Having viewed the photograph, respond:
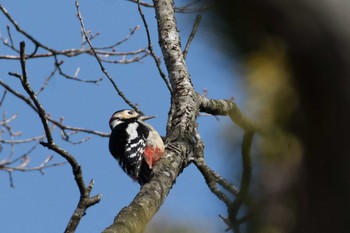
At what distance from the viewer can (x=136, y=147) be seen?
518 cm

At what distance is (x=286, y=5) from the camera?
513mm

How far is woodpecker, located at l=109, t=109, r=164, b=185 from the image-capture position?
15.1ft

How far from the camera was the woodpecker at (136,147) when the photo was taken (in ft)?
15.1

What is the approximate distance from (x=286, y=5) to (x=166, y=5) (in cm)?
373

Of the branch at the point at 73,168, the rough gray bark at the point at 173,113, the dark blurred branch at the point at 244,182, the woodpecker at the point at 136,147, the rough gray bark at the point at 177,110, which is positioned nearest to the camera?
the dark blurred branch at the point at 244,182

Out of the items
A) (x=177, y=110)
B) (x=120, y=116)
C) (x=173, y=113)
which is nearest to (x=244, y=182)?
(x=177, y=110)

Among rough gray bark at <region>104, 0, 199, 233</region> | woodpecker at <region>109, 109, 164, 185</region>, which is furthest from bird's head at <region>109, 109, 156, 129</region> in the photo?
rough gray bark at <region>104, 0, 199, 233</region>

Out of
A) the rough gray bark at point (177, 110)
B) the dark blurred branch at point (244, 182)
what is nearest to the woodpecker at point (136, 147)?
the rough gray bark at point (177, 110)

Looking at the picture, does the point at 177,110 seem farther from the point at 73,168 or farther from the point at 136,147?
the point at 136,147

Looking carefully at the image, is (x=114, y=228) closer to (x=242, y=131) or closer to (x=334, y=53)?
(x=242, y=131)

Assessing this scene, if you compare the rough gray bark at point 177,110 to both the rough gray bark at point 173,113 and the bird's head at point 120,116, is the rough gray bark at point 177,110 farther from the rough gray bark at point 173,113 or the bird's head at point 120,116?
the bird's head at point 120,116

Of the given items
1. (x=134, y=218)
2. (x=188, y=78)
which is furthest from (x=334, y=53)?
(x=188, y=78)

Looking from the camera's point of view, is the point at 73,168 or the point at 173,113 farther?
the point at 173,113

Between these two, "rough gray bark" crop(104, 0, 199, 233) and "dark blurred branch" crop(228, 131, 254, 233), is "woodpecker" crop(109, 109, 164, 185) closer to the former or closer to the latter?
"rough gray bark" crop(104, 0, 199, 233)
